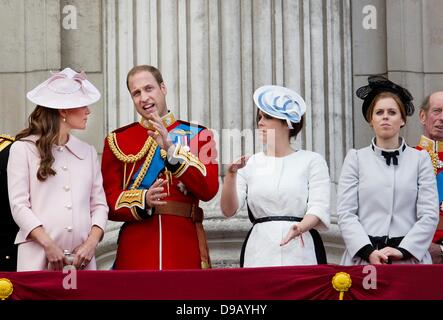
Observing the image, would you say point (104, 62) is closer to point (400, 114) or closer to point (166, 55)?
point (166, 55)

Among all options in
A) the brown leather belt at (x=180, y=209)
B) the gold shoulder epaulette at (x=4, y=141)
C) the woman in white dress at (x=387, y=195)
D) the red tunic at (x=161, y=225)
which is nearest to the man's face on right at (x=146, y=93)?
the red tunic at (x=161, y=225)

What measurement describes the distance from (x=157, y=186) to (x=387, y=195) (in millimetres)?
1234

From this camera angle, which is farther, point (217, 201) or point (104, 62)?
point (104, 62)

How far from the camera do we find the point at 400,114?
8.12 metres

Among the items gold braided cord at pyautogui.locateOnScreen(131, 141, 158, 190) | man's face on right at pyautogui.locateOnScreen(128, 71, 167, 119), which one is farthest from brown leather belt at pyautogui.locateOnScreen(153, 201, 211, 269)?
man's face on right at pyautogui.locateOnScreen(128, 71, 167, 119)

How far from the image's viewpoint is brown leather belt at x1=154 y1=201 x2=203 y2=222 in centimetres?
815

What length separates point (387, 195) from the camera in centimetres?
798

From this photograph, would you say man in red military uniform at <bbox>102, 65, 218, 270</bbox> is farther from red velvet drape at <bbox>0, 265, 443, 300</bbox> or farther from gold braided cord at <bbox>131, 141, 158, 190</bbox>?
red velvet drape at <bbox>0, 265, 443, 300</bbox>

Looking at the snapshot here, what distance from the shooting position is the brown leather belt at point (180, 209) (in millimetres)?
8148

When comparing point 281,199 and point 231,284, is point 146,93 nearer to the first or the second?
point 281,199

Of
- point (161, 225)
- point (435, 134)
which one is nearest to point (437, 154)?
point (435, 134)

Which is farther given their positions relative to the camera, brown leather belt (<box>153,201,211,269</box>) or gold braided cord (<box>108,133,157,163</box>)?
gold braided cord (<box>108,133,157,163</box>)
